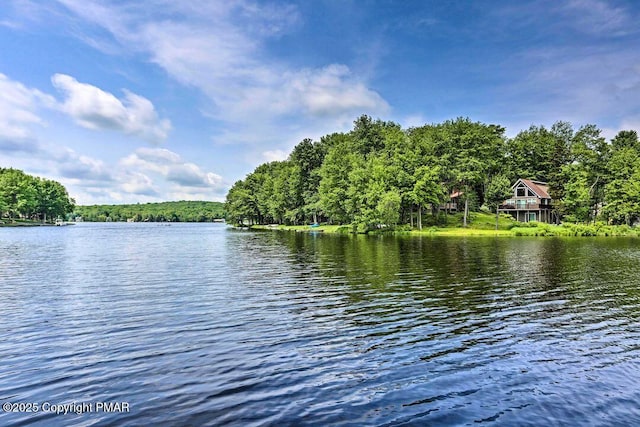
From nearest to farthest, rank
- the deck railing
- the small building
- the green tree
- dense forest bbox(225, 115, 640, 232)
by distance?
1. dense forest bbox(225, 115, 640, 232)
2. the green tree
3. the deck railing
4. the small building

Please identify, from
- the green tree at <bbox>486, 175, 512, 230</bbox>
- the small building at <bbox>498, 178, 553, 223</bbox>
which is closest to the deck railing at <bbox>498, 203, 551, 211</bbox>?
the small building at <bbox>498, 178, 553, 223</bbox>

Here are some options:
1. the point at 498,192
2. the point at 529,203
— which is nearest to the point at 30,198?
the point at 498,192

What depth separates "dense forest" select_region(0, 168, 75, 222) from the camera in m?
158

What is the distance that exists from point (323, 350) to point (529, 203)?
106m

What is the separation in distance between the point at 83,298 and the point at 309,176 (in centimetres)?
11100

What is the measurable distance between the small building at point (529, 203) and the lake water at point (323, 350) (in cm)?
8290

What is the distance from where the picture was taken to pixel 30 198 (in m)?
164

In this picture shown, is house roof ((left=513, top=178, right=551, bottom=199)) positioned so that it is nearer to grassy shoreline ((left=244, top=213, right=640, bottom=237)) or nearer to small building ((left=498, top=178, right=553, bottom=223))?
small building ((left=498, top=178, right=553, bottom=223))

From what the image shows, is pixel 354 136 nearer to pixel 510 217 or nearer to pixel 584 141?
pixel 510 217

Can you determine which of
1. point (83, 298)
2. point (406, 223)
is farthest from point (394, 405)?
point (406, 223)

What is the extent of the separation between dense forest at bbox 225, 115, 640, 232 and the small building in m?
2.76

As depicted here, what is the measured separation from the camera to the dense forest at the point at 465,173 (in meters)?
88.9

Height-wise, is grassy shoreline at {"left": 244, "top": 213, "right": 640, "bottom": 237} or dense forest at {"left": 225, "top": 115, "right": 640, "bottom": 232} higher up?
dense forest at {"left": 225, "top": 115, "right": 640, "bottom": 232}

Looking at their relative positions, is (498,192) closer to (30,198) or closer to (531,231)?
(531,231)
